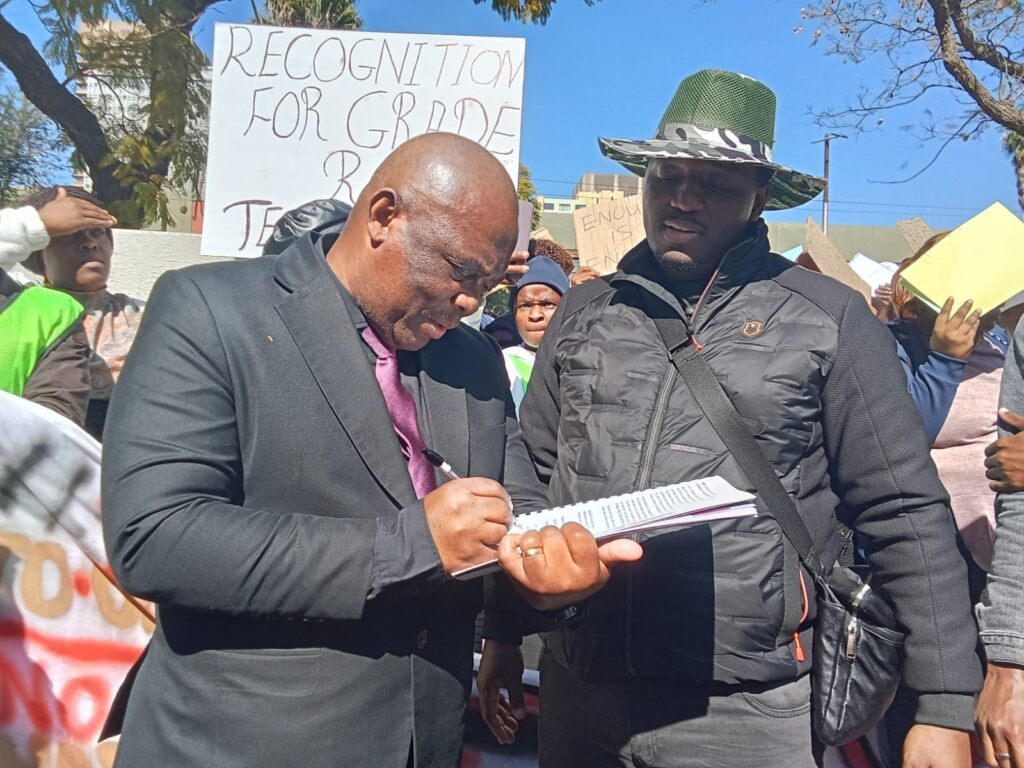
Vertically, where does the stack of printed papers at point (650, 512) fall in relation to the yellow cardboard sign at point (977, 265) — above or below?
below

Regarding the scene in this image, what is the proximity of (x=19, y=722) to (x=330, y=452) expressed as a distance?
1.23 meters

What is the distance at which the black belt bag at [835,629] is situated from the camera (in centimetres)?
178

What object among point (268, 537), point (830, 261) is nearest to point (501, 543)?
point (268, 537)

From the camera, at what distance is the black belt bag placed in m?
1.78

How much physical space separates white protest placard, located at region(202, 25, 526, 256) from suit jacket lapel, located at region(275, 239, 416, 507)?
7.43ft

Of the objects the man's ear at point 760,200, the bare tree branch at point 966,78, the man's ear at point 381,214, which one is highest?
the bare tree branch at point 966,78

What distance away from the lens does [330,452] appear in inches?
56.1

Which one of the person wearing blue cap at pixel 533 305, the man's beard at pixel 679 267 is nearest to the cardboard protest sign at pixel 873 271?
the person wearing blue cap at pixel 533 305

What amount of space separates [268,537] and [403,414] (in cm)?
39

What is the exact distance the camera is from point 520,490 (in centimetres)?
178

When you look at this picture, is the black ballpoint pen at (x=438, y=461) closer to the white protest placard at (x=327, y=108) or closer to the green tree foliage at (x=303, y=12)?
the white protest placard at (x=327, y=108)

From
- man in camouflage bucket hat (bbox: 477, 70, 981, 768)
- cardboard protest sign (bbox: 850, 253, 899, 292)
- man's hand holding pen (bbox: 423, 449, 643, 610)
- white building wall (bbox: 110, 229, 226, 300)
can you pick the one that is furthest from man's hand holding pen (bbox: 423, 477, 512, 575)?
white building wall (bbox: 110, 229, 226, 300)

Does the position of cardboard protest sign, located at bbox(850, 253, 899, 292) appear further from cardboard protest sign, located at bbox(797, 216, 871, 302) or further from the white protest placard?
the white protest placard

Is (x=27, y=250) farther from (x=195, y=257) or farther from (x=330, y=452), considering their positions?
(x=330, y=452)
